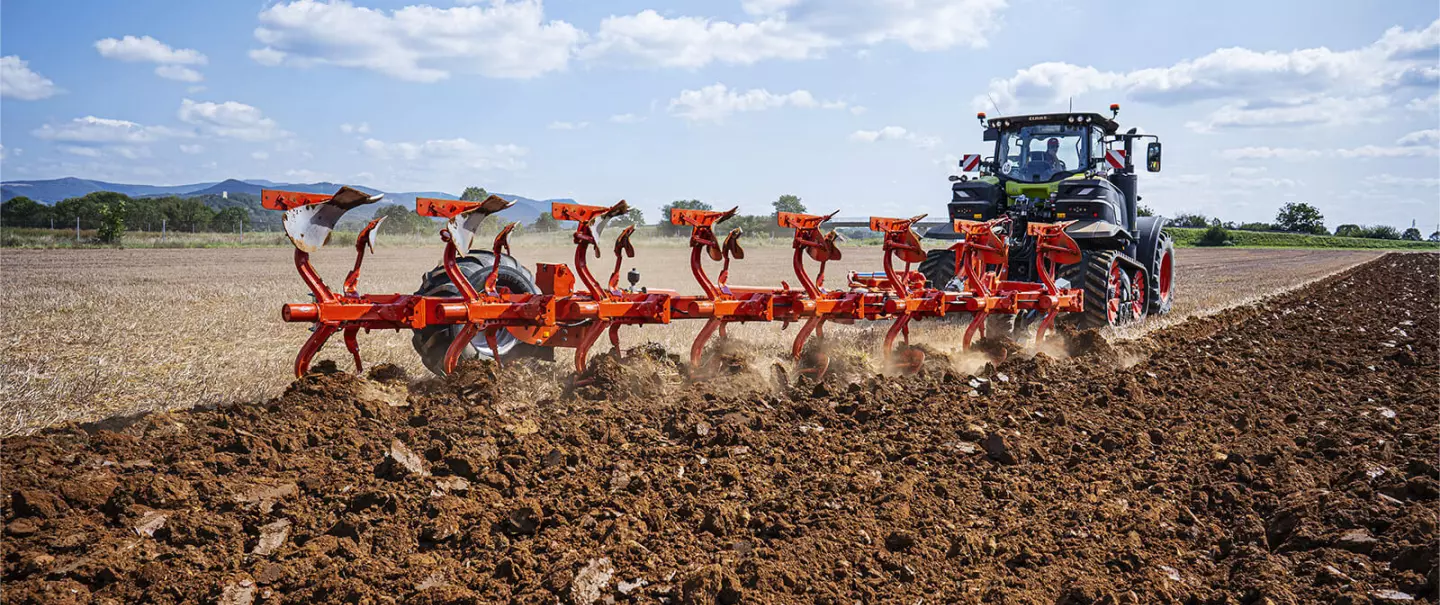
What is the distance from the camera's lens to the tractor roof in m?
9.98

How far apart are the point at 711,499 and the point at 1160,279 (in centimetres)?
1041

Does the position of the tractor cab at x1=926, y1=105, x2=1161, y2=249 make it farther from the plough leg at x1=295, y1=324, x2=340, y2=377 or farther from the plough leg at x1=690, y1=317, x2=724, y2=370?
the plough leg at x1=295, y1=324, x2=340, y2=377

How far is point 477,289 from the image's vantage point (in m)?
5.82

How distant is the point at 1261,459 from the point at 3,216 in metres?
55.1

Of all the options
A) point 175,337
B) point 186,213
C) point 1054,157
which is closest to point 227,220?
point 186,213

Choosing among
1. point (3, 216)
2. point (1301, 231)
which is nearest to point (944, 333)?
point (3, 216)

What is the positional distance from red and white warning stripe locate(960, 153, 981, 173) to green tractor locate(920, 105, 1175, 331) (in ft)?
0.04

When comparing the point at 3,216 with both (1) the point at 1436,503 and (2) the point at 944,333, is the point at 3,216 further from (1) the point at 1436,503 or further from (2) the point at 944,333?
(1) the point at 1436,503

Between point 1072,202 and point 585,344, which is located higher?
point 1072,202

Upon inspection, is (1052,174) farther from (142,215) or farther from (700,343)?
(142,215)

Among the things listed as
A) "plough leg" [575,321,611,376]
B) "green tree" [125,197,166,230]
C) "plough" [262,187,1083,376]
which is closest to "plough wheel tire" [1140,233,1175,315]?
"plough" [262,187,1083,376]

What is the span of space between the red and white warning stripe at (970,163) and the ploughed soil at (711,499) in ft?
18.2

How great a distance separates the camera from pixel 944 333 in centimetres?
915

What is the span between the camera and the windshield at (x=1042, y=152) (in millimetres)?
10203
